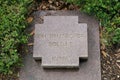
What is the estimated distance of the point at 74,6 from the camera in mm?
3416

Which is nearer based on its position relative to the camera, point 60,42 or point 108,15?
point 60,42

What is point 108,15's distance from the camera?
125 inches

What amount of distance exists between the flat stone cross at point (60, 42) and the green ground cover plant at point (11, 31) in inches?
5.9

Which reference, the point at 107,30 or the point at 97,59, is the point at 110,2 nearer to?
the point at 107,30

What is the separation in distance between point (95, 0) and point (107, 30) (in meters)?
0.30

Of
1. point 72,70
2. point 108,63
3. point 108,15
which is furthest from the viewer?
point 108,15

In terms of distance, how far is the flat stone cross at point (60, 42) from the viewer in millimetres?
2926

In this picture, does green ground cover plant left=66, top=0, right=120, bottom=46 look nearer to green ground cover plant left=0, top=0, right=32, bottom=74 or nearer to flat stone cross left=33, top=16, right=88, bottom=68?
flat stone cross left=33, top=16, right=88, bottom=68

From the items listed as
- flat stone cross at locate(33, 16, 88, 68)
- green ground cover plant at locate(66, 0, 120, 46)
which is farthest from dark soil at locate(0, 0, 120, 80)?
flat stone cross at locate(33, 16, 88, 68)

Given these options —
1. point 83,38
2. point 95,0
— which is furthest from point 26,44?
point 95,0

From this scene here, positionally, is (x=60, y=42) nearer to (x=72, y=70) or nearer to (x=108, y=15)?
(x=72, y=70)

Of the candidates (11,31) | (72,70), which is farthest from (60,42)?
(11,31)

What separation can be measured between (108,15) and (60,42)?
544 millimetres

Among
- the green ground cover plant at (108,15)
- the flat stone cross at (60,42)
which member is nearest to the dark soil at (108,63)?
the green ground cover plant at (108,15)
